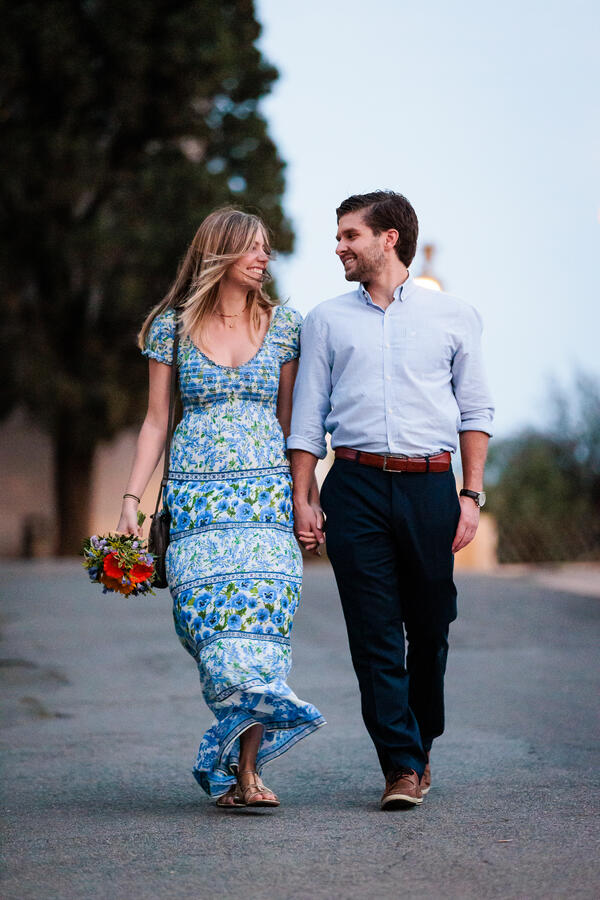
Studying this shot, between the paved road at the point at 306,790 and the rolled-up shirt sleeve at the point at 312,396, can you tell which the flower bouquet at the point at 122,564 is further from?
the paved road at the point at 306,790

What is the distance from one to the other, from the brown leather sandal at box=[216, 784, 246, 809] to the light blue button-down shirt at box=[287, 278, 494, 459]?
118 cm

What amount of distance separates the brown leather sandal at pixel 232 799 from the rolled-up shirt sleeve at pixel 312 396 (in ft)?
3.85

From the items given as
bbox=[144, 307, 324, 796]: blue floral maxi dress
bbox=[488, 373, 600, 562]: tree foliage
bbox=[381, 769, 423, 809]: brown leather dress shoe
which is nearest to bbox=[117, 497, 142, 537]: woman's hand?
bbox=[144, 307, 324, 796]: blue floral maxi dress

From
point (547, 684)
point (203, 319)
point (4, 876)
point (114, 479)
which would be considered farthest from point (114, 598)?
point (114, 479)

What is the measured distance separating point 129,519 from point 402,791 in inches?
52.2

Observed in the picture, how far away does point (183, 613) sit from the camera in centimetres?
438

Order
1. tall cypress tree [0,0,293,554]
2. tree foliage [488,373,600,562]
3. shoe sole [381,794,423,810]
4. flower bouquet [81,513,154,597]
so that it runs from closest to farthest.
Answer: shoe sole [381,794,423,810], flower bouquet [81,513,154,597], tall cypress tree [0,0,293,554], tree foliage [488,373,600,562]

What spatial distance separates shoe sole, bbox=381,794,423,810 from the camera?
416 centimetres

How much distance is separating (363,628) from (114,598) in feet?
32.2

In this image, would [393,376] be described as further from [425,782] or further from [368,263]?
[425,782]

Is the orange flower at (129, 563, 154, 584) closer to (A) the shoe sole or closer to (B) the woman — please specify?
(B) the woman

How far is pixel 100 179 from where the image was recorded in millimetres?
21891

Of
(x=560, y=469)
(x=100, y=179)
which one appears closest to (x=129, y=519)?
(x=100, y=179)

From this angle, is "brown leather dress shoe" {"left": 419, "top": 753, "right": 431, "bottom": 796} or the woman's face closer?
"brown leather dress shoe" {"left": 419, "top": 753, "right": 431, "bottom": 796}
